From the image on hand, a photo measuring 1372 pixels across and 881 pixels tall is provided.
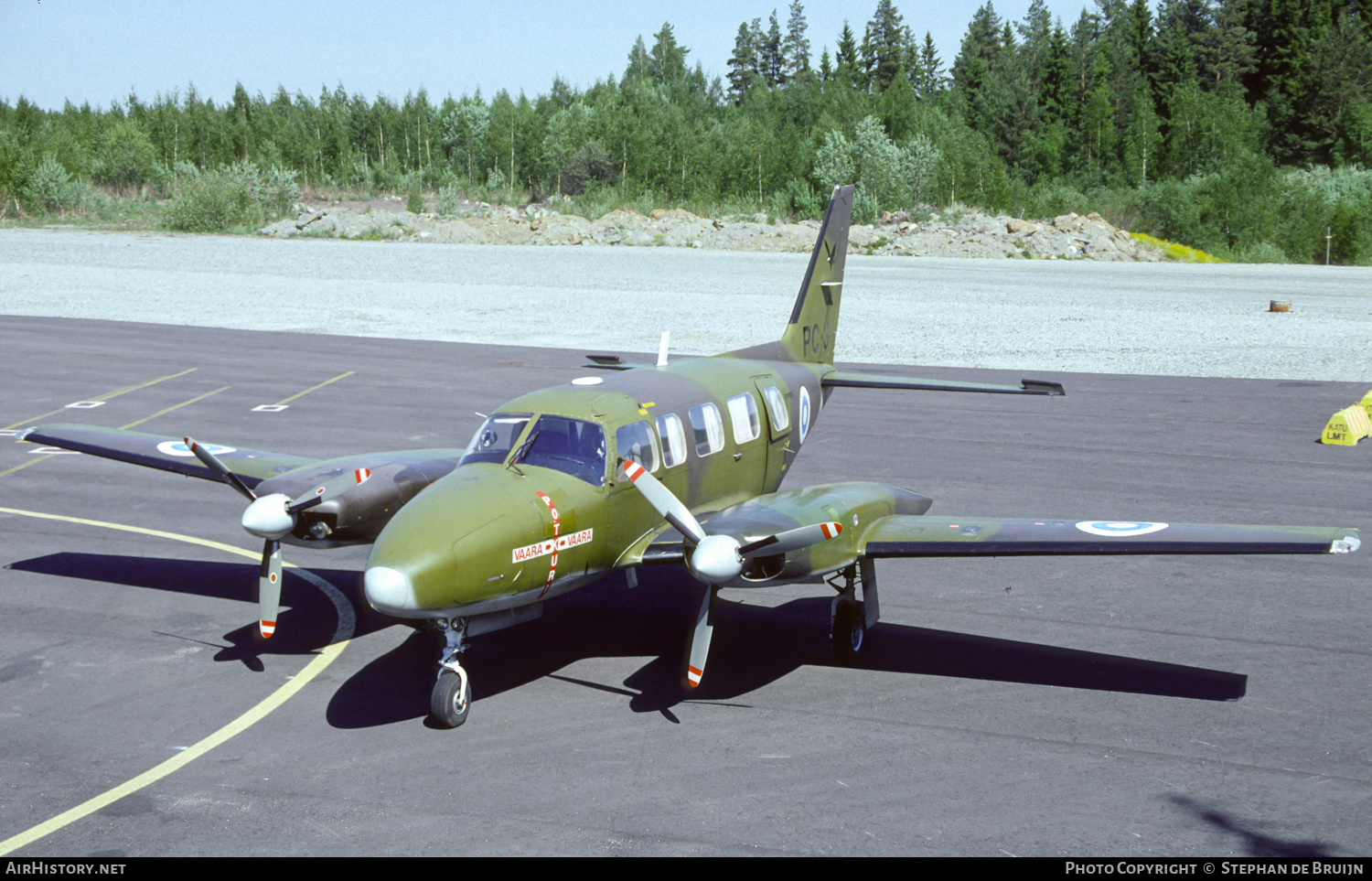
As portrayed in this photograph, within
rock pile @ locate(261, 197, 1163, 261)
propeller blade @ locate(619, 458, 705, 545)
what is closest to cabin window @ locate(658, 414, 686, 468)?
propeller blade @ locate(619, 458, 705, 545)

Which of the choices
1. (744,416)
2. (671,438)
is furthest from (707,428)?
(744,416)

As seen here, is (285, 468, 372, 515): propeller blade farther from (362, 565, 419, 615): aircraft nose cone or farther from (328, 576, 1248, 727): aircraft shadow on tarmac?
(362, 565, 419, 615): aircraft nose cone

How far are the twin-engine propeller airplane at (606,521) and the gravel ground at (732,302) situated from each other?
2614 cm

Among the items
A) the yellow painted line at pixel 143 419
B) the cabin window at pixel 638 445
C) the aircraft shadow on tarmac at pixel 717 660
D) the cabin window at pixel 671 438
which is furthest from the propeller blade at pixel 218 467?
the yellow painted line at pixel 143 419

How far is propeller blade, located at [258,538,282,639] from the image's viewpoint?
13.9m

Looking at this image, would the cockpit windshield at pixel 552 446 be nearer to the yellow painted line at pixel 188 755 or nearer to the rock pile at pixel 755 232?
the yellow painted line at pixel 188 755

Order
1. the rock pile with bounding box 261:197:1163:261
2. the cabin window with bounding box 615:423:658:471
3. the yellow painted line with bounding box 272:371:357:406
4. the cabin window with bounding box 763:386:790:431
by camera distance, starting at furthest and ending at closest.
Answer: the rock pile with bounding box 261:197:1163:261 < the yellow painted line with bounding box 272:371:357:406 < the cabin window with bounding box 763:386:790:431 < the cabin window with bounding box 615:423:658:471

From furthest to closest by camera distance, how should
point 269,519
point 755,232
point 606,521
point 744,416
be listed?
point 755,232 < point 744,416 < point 606,521 < point 269,519

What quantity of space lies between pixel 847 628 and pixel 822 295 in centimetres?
858

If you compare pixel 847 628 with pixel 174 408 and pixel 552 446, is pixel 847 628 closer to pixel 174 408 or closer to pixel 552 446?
pixel 552 446

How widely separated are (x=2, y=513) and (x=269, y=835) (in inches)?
594

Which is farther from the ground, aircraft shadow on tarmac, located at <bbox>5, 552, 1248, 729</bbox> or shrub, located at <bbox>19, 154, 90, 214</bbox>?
shrub, located at <bbox>19, 154, 90, 214</bbox>

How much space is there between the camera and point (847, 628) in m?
14.3

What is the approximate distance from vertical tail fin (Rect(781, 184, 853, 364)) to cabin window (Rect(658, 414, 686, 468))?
567 cm
